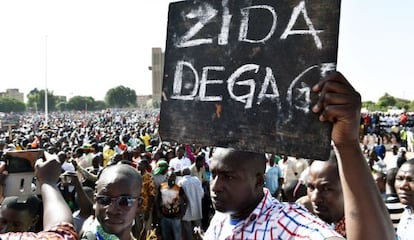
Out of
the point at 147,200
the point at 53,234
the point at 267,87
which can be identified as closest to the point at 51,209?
the point at 53,234

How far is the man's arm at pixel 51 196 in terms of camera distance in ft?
7.09

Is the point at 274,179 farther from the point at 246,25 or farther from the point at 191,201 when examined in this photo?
the point at 246,25

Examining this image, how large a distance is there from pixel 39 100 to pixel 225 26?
3340 inches

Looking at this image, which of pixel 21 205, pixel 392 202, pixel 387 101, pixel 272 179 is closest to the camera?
pixel 21 205

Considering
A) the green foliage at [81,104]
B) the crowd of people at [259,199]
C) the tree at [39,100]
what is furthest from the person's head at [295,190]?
the green foliage at [81,104]

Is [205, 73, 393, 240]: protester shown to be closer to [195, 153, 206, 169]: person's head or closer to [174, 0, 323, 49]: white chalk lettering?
[174, 0, 323, 49]: white chalk lettering

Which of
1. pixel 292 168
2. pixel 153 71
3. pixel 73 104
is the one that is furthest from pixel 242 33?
pixel 73 104

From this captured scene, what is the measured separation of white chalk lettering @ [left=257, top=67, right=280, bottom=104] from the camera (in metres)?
1.63

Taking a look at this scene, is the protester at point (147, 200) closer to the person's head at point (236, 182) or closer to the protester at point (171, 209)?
the protester at point (171, 209)

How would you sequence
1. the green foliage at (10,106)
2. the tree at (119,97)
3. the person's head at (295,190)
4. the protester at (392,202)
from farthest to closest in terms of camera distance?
the tree at (119,97)
the green foliage at (10,106)
the person's head at (295,190)
the protester at (392,202)

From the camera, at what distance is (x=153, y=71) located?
279 ft

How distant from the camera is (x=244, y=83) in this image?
172 cm

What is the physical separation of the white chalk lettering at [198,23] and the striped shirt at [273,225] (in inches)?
29.7

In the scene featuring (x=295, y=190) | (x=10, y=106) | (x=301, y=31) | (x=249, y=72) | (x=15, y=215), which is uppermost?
(x=301, y=31)
